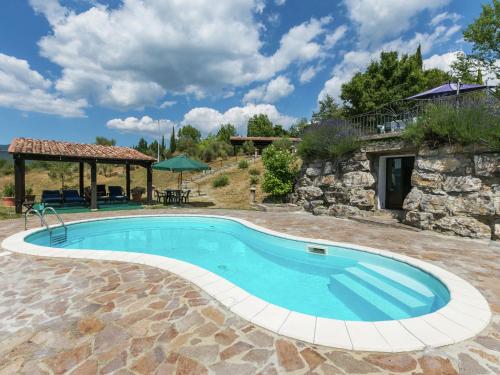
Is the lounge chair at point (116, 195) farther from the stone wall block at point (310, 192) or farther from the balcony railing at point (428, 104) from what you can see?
the balcony railing at point (428, 104)

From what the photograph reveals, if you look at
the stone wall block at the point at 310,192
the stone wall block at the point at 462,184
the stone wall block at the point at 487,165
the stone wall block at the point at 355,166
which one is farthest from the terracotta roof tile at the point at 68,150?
the stone wall block at the point at 487,165

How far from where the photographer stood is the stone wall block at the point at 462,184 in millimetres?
7016

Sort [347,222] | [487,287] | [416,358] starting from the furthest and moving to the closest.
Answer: [347,222]
[487,287]
[416,358]

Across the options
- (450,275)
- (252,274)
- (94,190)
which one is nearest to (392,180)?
(450,275)

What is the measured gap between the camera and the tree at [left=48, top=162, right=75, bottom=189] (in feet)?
73.2

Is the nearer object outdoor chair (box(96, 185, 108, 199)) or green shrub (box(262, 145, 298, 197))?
green shrub (box(262, 145, 298, 197))

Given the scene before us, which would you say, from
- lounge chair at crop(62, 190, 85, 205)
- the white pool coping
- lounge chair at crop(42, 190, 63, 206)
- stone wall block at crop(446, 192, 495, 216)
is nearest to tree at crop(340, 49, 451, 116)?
stone wall block at crop(446, 192, 495, 216)

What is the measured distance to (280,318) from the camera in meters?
2.92

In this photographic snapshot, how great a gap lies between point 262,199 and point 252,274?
9.80 m

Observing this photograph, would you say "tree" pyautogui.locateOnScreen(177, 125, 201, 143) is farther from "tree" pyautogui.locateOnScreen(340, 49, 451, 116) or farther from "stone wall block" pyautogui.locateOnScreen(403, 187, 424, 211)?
"stone wall block" pyautogui.locateOnScreen(403, 187, 424, 211)

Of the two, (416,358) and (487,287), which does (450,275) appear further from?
(416,358)

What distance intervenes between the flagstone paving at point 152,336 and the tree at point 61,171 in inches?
858

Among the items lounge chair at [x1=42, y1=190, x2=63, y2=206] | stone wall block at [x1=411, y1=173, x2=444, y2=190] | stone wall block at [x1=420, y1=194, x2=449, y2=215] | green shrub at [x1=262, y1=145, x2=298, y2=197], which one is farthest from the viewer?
green shrub at [x1=262, y1=145, x2=298, y2=197]

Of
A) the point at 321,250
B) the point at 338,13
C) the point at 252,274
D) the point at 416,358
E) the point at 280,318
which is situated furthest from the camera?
the point at 338,13
